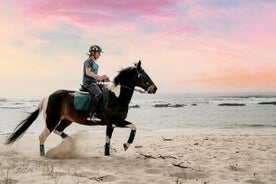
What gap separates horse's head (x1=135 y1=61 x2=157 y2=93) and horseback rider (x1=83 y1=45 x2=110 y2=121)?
2.67ft

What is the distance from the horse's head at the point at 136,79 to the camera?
24.6ft

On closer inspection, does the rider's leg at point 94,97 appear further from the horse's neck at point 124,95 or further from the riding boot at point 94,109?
the horse's neck at point 124,95

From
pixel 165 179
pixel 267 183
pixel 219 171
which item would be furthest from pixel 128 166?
pixel 267 183

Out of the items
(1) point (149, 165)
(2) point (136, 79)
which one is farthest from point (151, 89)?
(1) point (149, 165)

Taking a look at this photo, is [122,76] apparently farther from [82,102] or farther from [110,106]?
[82,102]

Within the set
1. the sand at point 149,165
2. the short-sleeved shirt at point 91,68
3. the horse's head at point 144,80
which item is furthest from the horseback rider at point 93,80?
the sand at point 149,165

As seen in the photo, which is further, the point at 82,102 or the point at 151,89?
the point at 82,102

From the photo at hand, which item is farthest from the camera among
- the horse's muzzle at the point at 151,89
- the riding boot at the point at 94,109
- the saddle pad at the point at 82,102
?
the saddle pad at the point at 82,102

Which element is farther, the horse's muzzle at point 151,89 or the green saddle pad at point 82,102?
the green saddle pad at point 82,102

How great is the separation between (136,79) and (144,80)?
0.22 m

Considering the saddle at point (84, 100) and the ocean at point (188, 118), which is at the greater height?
the saddle at point (84, 100)

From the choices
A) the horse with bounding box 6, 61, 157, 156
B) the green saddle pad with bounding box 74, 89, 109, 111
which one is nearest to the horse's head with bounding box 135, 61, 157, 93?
the horse with bounding box 6, 61, 157, 156

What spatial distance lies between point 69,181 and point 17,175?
1025 millimetres

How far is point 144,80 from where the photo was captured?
7512mm
